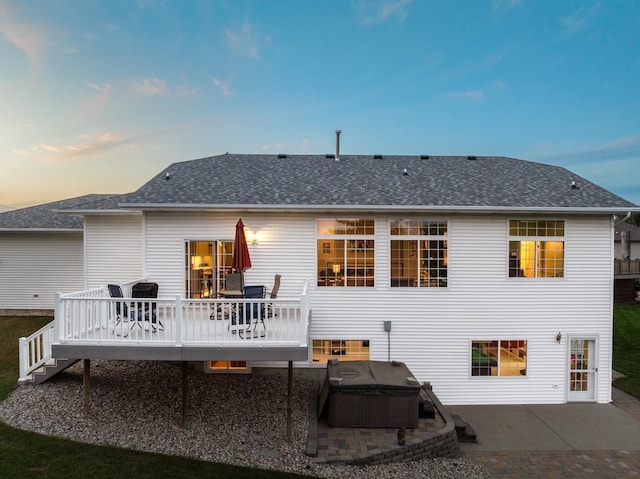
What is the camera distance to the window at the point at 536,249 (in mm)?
9148

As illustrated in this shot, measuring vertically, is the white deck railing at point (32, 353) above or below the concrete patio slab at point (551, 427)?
above

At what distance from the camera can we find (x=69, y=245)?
545 inches

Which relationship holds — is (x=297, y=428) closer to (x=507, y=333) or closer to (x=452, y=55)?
(x=507, y=333)

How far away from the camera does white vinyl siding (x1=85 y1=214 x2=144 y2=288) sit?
35.4ft

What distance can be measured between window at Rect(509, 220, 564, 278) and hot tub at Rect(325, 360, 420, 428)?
4.73m

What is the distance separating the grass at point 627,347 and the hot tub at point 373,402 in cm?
851

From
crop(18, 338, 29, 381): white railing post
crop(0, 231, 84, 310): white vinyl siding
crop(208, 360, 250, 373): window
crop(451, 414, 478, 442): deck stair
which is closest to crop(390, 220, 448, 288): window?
crop(451, 414, 478, 442): deck stair

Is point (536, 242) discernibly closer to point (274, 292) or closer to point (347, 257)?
point (347, 257)

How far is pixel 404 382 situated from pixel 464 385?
3.26 meters

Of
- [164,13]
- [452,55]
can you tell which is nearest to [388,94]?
[452,55]

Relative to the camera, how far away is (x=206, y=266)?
9.18m

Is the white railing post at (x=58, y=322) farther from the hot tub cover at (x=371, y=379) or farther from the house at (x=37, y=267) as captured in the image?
the house at (x=37, y=267)

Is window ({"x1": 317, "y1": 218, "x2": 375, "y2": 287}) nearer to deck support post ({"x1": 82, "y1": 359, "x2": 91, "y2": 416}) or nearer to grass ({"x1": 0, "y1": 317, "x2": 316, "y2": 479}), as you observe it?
grass ({"x1": 0, "y1": 317, "x2": 316, "y2": 479})

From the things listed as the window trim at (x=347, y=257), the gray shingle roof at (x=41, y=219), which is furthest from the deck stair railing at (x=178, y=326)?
the gray shingle roof at (x=41, y=219)
